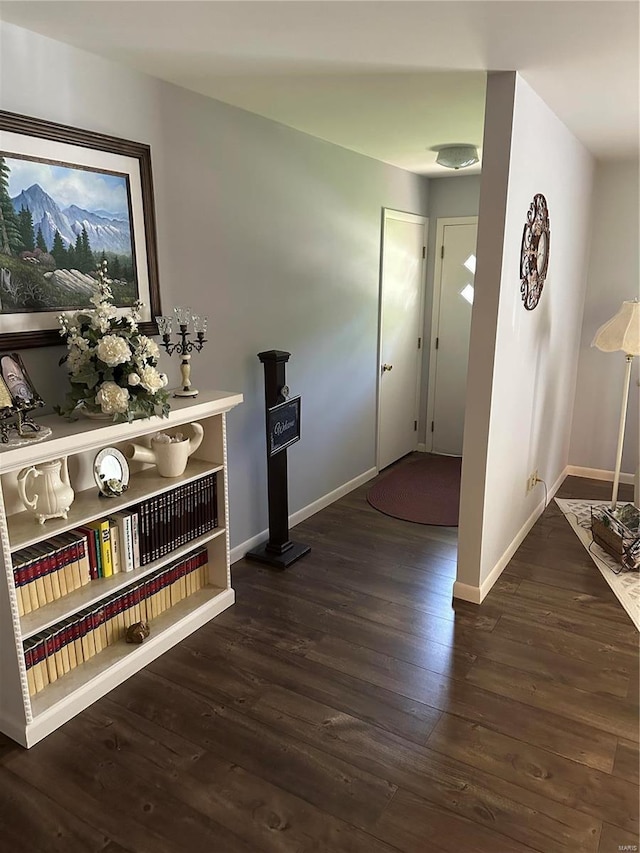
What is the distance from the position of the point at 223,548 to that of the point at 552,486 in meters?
2.73

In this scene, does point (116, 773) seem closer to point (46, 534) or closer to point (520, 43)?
point (46, 534)

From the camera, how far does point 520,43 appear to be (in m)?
2.13

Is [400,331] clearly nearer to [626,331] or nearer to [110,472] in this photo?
[626,331]

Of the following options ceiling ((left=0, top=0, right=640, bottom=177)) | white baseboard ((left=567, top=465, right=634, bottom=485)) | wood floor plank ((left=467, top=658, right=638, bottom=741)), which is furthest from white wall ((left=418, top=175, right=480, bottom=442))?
wood floor plank ((left=467, top=658, right=638, bottom=741))

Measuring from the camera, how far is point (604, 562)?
3422mm

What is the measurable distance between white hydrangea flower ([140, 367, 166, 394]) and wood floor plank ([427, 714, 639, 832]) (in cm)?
160

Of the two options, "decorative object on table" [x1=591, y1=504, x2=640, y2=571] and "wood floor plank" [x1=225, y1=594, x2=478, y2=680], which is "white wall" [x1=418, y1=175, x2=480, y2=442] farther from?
"wood floor plank" [x1=225, y1=594, x2=478, y2=680]

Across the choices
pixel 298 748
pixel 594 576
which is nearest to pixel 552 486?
pixel 594 576

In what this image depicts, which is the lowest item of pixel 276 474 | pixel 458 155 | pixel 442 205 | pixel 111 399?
pixel 276 474

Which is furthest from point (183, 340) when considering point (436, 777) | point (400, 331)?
point (400, 331)

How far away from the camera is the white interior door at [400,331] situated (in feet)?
15.5

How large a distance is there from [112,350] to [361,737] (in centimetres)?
163

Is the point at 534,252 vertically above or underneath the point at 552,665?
above

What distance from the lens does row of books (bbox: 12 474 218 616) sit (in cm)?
215
